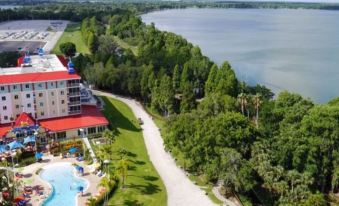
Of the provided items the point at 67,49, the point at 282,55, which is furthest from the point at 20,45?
the point at 282,55

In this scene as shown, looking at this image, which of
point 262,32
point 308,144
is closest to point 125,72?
point 308,144

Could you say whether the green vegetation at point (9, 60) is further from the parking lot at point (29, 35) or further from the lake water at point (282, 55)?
the lake water at point (282, 55)

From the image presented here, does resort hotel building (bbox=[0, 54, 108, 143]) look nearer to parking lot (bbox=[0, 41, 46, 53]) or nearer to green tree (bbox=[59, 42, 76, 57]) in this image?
green tree (bbox=[59, 42, 76, 57])

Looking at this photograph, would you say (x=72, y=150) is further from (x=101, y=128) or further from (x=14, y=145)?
(x=101, y=128)

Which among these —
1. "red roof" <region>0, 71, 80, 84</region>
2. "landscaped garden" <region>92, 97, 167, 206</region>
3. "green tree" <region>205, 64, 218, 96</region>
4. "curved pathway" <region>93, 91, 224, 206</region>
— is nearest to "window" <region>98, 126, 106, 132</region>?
"landscaped garden" <region>92, 97, 167, 206</region>

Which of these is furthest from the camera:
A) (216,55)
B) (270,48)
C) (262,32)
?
(262,32)

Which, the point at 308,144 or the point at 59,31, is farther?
the point at 59,31

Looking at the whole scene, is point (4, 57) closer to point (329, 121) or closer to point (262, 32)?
point (329, 121)
